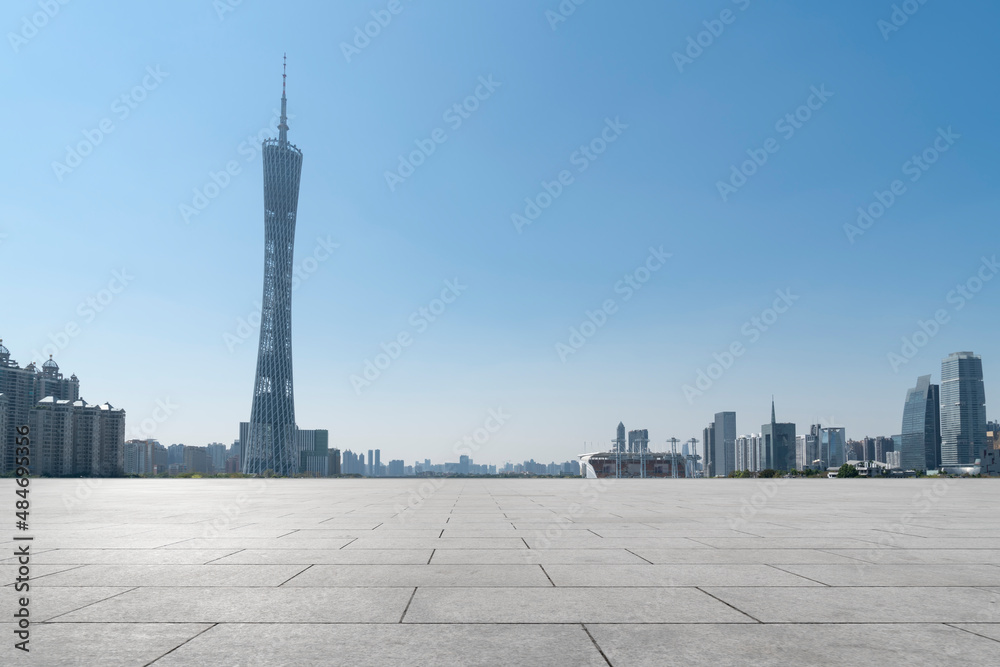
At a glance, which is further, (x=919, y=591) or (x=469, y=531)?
(x=469, y=531)

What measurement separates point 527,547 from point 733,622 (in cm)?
587

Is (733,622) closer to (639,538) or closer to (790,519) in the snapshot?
(639,538)

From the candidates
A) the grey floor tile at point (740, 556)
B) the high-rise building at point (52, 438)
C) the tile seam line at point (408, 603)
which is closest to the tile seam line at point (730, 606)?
the grey floor tile at point (740, 556)

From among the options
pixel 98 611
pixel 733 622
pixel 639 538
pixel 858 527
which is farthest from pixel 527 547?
pixel 858 527

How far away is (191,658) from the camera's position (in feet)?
17.9

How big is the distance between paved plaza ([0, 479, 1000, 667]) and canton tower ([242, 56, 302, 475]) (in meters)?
130

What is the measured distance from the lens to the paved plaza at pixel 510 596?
569 centimetres

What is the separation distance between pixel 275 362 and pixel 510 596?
5509 inches

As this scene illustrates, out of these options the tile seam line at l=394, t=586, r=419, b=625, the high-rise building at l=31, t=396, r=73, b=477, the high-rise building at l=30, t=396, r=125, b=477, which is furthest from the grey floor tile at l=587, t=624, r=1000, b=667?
the high-rise building at l=31, t=396, r=73, b=477

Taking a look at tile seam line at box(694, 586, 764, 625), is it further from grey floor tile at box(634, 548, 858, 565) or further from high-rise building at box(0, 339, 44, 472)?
high-rise building at box(0, 339, 44, 472)

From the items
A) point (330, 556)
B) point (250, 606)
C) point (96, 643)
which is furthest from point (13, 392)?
point (96, 643)

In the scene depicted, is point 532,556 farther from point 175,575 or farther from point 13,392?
point 13,392

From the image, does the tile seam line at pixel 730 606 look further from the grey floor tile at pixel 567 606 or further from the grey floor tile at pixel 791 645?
the grey floor tile at pixel 791 645

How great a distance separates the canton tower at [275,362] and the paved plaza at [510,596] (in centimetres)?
13030
